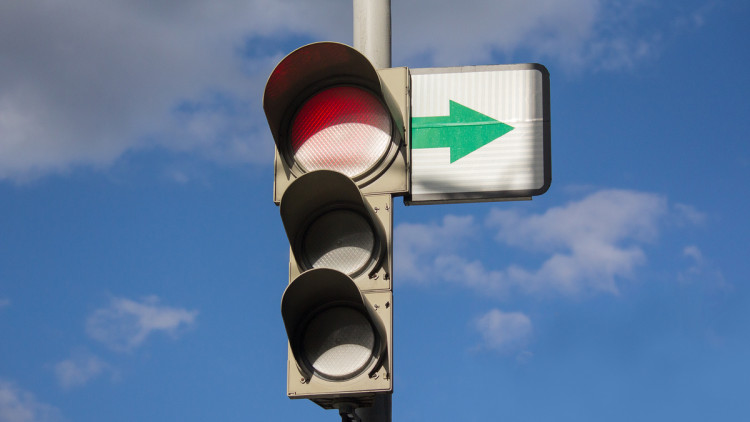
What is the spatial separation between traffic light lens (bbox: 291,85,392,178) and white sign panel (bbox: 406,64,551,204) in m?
→ 0.23

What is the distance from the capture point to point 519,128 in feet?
13.9

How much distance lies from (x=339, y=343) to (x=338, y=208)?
0.54 metres

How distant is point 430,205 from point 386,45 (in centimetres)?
76

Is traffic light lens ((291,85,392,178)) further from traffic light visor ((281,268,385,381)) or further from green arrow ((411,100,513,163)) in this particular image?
traffic light visor ((281,268,385,381))

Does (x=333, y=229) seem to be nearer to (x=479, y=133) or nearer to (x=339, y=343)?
(x=339, y=343)

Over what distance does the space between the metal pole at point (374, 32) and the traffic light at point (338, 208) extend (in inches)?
4.4

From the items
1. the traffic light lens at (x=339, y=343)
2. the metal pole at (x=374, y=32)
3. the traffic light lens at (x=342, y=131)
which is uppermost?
the metal pole at (x=374, y=32)

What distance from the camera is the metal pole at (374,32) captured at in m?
4.34

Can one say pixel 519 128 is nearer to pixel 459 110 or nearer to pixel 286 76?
pixel 459 110

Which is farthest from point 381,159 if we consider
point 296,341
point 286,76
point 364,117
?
point 296,341

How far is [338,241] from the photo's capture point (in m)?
3.80

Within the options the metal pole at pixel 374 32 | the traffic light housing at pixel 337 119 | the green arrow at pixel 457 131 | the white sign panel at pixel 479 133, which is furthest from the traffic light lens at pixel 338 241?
the metal pole at pixel 374 32

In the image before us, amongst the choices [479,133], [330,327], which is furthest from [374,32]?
[330,327]

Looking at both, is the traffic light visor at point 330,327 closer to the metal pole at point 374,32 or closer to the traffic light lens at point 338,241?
the traffic light lens at point 338,241
